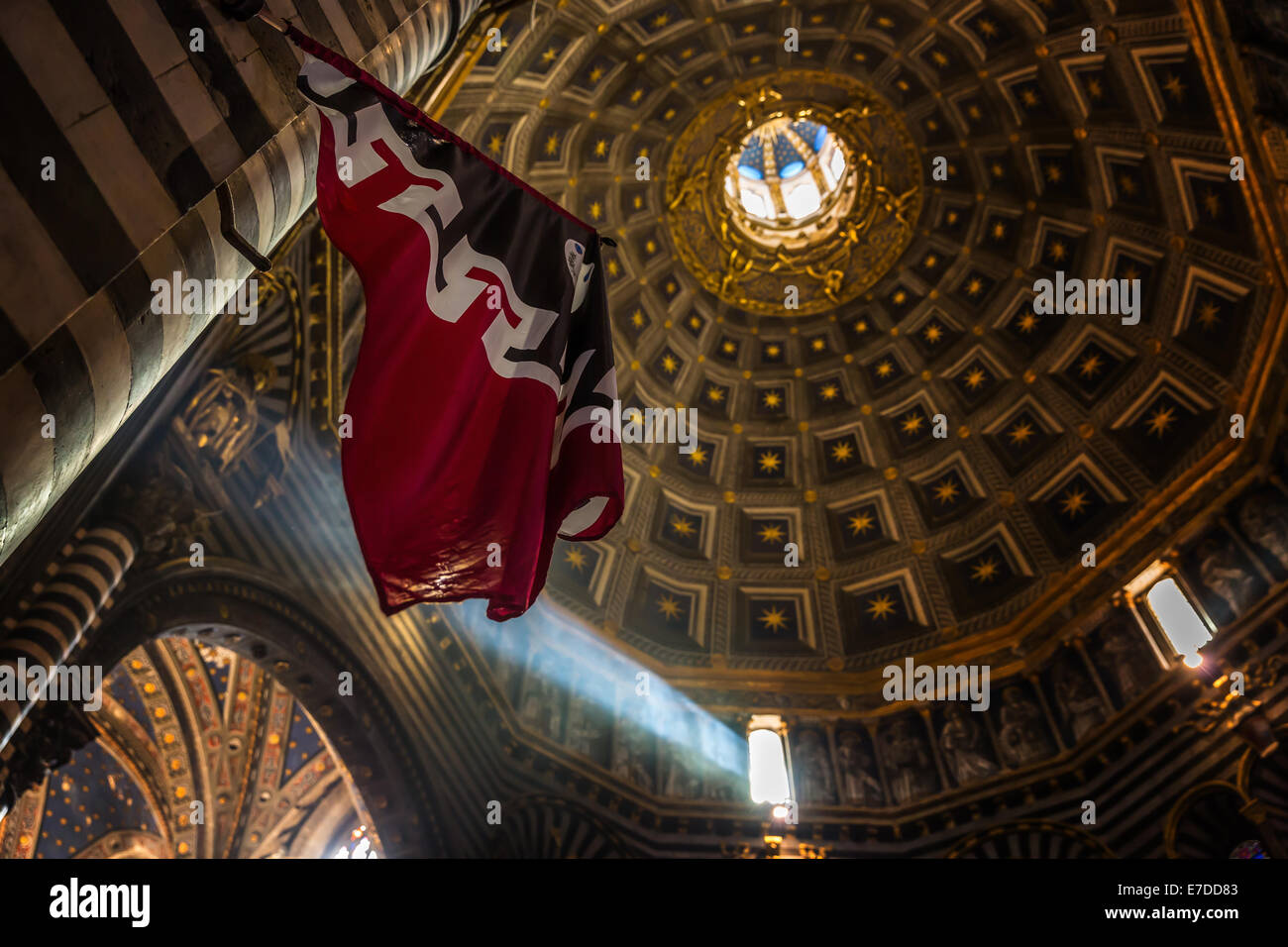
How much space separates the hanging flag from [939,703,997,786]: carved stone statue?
12.6m

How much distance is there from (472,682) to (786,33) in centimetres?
1642

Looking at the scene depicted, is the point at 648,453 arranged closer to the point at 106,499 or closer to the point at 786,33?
the point at 786,33

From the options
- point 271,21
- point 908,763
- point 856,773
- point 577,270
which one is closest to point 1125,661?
point 908,763

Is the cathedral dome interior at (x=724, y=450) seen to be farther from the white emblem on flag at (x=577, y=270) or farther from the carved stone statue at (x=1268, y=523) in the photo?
the white emblem on flag at (x=577, y=270)

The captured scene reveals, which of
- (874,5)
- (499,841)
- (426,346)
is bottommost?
(499,841)

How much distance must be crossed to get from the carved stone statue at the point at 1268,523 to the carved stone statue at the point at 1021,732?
4.93 m

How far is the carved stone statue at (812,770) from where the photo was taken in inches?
637

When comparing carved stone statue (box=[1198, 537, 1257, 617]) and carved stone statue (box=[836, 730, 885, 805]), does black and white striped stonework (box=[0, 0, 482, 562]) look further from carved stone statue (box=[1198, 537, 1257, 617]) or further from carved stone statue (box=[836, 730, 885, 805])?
carved stone statue (box=[1198, 537, 1257, 617])

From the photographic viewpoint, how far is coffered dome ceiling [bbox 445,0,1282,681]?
16812 mm

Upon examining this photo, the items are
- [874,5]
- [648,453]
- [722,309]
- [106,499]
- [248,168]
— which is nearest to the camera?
[248,168]

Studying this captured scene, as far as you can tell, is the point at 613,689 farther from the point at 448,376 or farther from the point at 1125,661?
the point at 448,376

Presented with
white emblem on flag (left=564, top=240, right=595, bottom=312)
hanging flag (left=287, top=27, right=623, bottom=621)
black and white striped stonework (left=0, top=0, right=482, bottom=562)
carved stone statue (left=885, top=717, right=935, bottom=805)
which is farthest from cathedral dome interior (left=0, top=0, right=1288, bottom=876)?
white emblem on flag (left=564, top=240, right=595, bottom=312)
